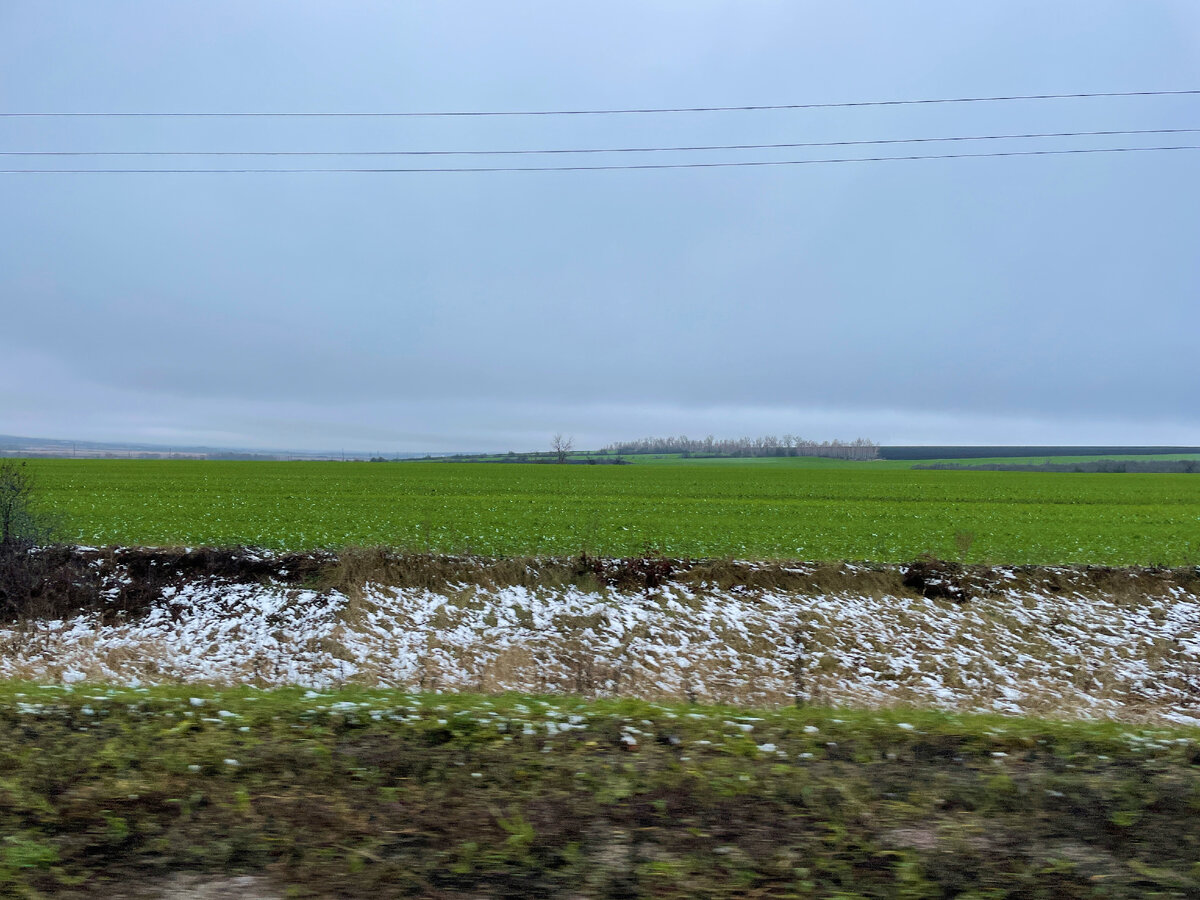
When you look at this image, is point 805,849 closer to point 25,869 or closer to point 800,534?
point 25,869

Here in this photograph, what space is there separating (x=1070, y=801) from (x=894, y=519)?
25.7m

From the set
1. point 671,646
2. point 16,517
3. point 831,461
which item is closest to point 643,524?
point 671,646

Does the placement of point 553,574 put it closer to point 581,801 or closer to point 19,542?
point 581,801

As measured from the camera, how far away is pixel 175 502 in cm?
3117

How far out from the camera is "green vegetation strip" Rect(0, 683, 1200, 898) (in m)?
3.82

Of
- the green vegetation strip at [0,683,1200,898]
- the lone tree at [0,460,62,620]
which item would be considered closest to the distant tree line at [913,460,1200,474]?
the green vegetation strip at [0,683,1200,898]

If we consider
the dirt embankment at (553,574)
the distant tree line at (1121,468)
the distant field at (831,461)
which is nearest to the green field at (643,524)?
the dirt embankment at (553,574)

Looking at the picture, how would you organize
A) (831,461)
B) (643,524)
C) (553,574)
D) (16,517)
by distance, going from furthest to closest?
(831,461) < (643,524) < (553,574) < (16,517)

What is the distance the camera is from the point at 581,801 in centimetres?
469

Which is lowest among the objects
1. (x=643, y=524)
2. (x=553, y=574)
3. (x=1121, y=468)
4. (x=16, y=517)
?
(x=1121, y=468)

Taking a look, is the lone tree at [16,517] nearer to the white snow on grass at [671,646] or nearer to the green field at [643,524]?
the green field at [643,524]

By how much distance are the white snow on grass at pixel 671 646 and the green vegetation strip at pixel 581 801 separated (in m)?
5.42

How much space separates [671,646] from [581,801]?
9.80 meters

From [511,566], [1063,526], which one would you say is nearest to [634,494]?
[1063,526]
